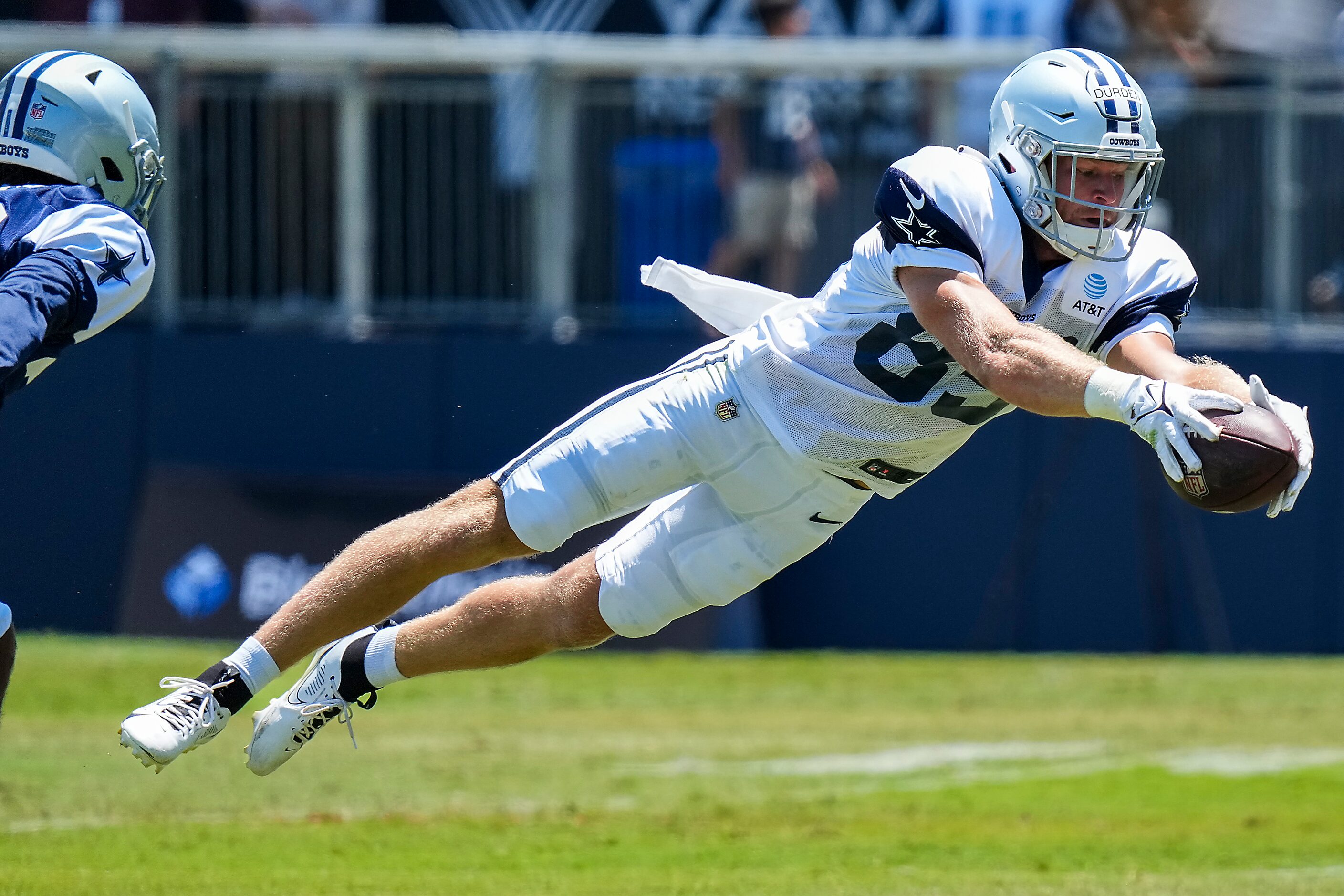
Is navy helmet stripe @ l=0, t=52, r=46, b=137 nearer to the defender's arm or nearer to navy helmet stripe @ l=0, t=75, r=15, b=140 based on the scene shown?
navy helmet stripe @ l=0, t=75, r=15, b=140

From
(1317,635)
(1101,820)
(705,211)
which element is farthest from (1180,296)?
(1317,635)

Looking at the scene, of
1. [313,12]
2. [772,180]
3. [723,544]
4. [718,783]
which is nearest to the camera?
[723,544]

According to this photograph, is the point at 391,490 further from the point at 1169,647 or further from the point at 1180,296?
the point at 1180,296

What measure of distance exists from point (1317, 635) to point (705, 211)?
4.13 m

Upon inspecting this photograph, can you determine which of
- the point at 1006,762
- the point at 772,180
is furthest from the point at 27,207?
the point at 772,180

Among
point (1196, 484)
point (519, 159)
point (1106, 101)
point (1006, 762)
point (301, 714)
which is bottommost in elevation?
point (1006, 762)

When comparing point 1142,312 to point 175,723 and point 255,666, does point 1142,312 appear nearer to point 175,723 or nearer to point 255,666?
point 255,666

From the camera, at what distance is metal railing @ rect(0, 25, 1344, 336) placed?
394 inches

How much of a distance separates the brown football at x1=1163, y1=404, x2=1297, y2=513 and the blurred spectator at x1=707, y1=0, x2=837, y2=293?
605 cm

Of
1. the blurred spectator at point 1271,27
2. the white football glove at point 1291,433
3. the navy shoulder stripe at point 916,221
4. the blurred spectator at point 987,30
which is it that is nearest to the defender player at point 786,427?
the navy shoulder stripe at point 916,221

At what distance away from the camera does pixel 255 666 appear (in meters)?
4.82

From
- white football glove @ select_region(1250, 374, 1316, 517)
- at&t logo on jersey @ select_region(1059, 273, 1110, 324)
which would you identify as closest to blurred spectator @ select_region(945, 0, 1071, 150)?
at&t logo on jersey @ select_region(1059, 273, 1110, 324)

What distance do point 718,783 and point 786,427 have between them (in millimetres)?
2665

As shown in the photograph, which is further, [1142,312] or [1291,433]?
[1142,312]
